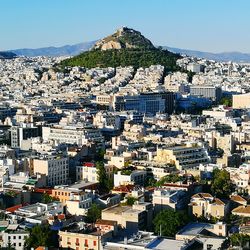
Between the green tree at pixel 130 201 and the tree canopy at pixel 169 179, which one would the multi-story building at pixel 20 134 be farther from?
the green tree at pixel 130 201

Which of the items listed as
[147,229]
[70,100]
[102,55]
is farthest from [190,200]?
[102,55]

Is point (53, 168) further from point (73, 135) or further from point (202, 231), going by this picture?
point (202, 231)

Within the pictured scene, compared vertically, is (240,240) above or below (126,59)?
below

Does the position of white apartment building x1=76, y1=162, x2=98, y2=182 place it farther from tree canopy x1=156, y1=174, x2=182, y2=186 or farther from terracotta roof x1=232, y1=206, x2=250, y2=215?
terracotta roof x1=232, y1=206, x2=250, y2=215

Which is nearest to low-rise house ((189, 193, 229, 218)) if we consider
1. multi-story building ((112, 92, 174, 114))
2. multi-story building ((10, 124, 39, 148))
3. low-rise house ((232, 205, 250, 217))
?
low-rise house ((232, 205, 250, 217))

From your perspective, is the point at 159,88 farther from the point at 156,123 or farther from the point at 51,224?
the point at 51,224

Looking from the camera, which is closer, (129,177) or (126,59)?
(129,177)

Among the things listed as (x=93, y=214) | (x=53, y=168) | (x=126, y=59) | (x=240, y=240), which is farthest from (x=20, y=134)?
(x=126, y=59)
